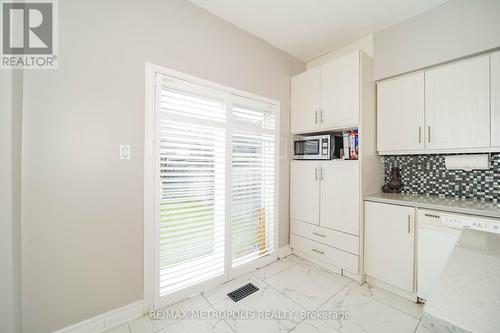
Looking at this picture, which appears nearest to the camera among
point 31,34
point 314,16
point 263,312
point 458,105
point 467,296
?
point 467,296

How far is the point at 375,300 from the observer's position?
71.2 inches

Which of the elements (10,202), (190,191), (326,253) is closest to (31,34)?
(10,202)

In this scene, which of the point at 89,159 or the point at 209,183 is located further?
the point at 209,183

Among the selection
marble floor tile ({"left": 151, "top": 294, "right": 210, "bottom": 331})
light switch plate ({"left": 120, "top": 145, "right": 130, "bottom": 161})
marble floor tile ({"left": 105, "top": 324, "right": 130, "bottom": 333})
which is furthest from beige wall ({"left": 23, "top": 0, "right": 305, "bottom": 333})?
marble floor tile ({"left": 151, "top": 294, "right": 210, "bottom": 331})

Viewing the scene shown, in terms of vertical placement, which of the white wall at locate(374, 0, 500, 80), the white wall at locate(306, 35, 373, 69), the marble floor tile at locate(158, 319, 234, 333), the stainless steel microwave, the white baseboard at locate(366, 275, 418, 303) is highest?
the white wall at locate(306, 35, 373, 69)

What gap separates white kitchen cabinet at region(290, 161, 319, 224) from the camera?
2455mm

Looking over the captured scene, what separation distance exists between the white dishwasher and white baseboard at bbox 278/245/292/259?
1378 millimetres

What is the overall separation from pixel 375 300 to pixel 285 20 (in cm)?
293

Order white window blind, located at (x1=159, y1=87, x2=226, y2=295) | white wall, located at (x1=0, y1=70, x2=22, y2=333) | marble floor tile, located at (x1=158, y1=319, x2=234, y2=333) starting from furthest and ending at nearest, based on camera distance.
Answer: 1. white window blind, located at (x1=159, y1=87, x2=226, y2=295)
2. marble floor tile, located at (x1=158, y1=319, x2=234, y2=333)
3. white wall, located at (x1=0, y1=70, x2=22, y2=333)

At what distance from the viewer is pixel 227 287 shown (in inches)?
79.0

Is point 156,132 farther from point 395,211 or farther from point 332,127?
point 395,211

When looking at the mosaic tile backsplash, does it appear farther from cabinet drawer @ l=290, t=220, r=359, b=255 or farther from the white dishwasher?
cabinet drawer @ l=290, t=220, r=359, b=255

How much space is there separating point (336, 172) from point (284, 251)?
1288 mm

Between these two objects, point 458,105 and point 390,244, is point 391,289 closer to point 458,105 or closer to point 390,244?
point 390,244
